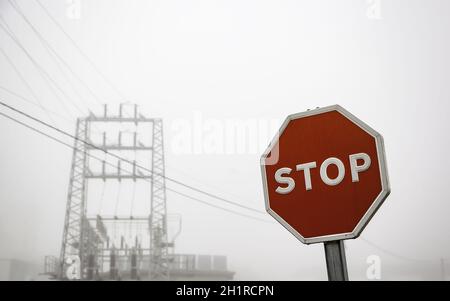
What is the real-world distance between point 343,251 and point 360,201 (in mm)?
175

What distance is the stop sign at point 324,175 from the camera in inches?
62.4

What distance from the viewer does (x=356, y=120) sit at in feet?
5.43

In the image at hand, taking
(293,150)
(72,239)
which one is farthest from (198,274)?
(293,150)

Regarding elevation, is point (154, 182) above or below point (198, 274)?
above

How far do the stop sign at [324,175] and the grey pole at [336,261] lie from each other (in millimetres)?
28

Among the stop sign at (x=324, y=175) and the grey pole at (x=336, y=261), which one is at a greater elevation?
the stop sign at (x=324, y=175)

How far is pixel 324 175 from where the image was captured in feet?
5.35

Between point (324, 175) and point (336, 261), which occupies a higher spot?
point (324, 175)

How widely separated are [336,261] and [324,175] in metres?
0.28

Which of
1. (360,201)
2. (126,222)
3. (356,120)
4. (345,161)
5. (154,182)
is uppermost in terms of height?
(154,182)

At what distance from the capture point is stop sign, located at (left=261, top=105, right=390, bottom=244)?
62.4 inches

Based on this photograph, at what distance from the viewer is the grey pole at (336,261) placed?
1.54 metres
